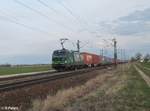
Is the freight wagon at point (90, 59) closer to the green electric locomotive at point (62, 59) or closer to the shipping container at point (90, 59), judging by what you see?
the shipping container at point (90, 59)

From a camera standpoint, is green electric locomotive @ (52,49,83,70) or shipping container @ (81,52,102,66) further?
shipping container @ (81,52,102,66)

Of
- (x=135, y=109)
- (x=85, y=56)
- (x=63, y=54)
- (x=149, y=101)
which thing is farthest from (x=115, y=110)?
(x=85, y=56)

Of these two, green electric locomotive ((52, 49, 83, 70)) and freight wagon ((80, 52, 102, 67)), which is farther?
freight wagon ((80, 52, 102, 67))

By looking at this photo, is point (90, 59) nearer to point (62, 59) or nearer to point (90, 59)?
point (90, 59)

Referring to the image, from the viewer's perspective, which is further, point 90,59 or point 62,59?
point 90,59

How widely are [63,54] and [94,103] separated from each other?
3946 centimetres

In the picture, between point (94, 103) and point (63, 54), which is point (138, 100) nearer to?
point (94, 103)

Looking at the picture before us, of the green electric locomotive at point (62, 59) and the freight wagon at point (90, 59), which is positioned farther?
the freight wagon at point (90, 59)

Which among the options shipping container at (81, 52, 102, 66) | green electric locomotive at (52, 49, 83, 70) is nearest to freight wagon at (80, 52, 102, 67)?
shipping container at (81, 52, 102, 66)

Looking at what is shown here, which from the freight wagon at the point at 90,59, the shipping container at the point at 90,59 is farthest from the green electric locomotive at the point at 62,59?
the shipping container at the point at 90,59

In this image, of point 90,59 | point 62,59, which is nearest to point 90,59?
point 90,59

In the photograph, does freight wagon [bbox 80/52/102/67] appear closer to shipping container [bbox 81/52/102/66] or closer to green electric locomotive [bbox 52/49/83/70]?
shipping container [bbox 81/52/102/66]

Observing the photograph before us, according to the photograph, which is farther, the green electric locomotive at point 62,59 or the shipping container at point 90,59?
the shipping container at point 90,59

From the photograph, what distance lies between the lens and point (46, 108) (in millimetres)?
14547
